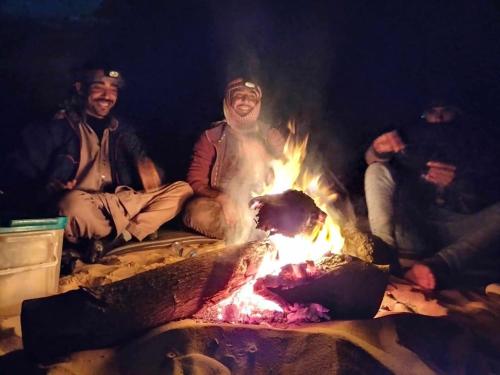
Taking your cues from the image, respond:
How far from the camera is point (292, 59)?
823 cm

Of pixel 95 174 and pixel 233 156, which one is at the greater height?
pixel 233 156

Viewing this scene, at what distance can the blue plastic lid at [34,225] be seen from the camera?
3242 millimetres

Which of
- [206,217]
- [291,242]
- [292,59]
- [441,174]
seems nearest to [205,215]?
[206,217]

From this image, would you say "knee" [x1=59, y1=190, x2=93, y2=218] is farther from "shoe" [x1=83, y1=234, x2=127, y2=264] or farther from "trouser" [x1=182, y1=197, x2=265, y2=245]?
"trouser" [x1=182, y1=197, x2=265, y2=245]

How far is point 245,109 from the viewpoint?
6.08 metres

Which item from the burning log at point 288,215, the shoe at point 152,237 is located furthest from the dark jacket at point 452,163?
the shoe at point 152,237

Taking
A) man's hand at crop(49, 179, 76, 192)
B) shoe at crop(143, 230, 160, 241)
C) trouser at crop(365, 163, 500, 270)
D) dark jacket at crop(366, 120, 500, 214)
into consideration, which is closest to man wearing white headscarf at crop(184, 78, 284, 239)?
shoe at crop(143, 230, 160, 241)

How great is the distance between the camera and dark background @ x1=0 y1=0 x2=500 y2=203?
7266mm

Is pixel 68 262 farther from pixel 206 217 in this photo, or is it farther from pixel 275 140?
pixel 275 140

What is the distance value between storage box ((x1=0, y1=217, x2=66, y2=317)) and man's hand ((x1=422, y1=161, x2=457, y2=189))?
15.6 feet

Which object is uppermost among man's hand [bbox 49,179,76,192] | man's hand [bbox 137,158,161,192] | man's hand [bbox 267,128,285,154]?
man's hand [bbox 267,128,285,154]

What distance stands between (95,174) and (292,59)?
5009mm

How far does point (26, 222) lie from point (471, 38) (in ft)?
27.3

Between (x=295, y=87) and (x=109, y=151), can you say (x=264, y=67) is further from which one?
(x=109, y=151)
